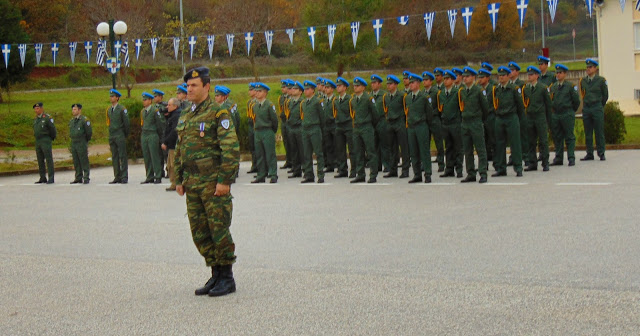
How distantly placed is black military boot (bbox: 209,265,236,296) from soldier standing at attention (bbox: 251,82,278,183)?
10646 mm

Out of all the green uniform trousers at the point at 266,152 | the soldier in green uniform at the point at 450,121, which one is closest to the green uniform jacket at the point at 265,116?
the green uniform trousers at the point at 266,152

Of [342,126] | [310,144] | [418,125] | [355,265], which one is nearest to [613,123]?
[342,126]

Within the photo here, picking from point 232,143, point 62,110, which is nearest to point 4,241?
point 232,143

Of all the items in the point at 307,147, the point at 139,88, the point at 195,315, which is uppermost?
the point at 139,88

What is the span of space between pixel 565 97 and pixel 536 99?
1069 millimetres

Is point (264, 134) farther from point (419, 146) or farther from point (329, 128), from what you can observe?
point (419, 146)

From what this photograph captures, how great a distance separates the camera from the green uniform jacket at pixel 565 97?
59.9 ft

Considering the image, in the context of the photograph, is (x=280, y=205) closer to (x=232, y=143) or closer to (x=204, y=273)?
(x=204, y=273)

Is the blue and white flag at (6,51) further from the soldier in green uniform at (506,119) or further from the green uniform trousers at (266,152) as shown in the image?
the soldier in green uniform at (506,119)

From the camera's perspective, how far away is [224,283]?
7.58 metres

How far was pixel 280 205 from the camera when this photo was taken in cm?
1399

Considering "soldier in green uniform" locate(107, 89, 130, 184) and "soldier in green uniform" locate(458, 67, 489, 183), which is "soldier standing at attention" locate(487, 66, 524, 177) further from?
"soldier in green uniform" locate(107, 89, 130, 184)

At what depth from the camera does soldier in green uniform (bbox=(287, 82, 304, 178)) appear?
19.4m

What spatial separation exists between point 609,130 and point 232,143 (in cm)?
1689
